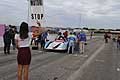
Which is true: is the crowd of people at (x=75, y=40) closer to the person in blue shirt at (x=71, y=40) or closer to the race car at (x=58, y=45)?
the person in blue shirt at (x=71, y=40)

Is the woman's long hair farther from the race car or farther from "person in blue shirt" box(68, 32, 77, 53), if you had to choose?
the race car

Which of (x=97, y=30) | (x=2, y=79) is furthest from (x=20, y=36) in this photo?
(x=97, y=30)

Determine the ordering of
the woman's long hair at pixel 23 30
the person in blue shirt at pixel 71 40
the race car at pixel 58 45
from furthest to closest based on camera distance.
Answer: the race car at pixel 58 45
the person in blue shirt at pixel 71 40
the woman's long hair at pixel 23 30

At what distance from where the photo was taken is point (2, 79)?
11.1 meters

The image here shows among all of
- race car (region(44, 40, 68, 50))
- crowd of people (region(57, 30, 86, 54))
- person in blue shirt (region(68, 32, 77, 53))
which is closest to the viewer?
person in blue shirt (region(68, 32, 77, 53))

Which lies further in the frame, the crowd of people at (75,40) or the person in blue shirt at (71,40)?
the crowd of people at (75,40)

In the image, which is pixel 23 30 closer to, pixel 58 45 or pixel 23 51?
pixel 23 51

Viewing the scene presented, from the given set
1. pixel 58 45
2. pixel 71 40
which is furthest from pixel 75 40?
pixel 58 45

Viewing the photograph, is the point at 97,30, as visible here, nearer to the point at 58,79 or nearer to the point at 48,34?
the point at 48,34

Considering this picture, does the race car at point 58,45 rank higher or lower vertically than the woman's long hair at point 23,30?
lower

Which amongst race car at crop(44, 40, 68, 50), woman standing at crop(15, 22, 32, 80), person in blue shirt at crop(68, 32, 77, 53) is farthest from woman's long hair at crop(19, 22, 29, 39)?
race car at crop(44, 40, 68, 50)

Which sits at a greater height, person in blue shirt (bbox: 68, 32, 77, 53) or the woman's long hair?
the woman's long hair

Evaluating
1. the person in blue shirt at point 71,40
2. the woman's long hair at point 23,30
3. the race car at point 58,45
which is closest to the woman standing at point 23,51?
the woman's long hair at point 23,30

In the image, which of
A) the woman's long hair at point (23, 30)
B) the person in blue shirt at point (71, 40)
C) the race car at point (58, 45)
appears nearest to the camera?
the woman's long hair at point (23, 30)
